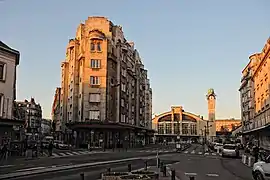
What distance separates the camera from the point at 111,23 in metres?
71.6

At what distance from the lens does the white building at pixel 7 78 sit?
38719 millimetres

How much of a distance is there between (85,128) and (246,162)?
115 feet

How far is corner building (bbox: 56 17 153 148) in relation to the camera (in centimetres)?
6338

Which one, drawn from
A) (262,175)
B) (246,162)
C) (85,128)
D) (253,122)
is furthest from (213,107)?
(262,175)

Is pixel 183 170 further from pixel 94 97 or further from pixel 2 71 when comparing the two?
pixel 94 97

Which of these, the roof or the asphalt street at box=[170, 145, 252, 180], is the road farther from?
the roof

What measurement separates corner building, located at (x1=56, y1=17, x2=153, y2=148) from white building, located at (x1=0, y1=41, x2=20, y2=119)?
70.3ft

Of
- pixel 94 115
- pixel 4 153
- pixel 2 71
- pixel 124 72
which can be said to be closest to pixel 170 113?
pixel 124 72

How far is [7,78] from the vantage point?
130 feet

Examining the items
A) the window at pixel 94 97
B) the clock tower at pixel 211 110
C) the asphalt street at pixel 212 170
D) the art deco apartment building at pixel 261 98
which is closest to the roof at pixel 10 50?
the asphalt street at pixel 212 170

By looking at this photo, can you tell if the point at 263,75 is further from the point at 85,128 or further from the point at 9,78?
the point at 9,78

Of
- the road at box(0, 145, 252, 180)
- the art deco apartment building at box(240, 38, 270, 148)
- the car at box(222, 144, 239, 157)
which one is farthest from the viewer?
the art deco apartment building at box(240, 38, 270, 148)

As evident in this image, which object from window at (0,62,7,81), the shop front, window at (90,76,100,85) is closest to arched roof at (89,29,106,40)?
window at (90,76,100,85)

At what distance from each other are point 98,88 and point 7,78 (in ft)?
87.5
